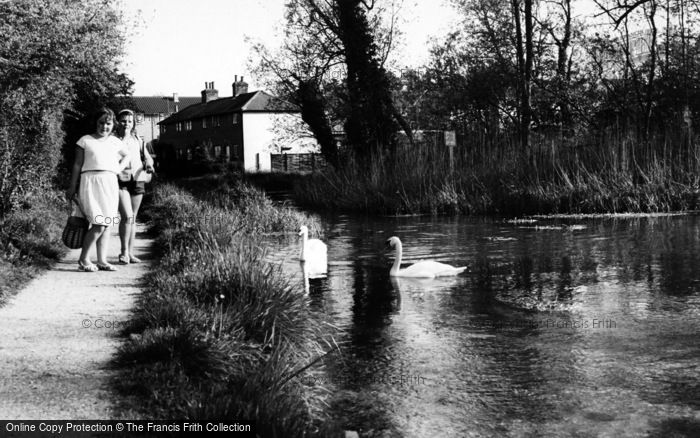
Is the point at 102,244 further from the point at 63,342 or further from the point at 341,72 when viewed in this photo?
the point at 341,72

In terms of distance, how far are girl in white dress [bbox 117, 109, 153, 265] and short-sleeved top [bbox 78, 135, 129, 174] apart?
44 centimetres

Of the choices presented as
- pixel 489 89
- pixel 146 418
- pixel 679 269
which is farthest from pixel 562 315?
pixel 489 89

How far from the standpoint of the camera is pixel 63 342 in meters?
5.77

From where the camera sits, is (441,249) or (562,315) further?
(441,249)

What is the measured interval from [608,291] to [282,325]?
4826 mm

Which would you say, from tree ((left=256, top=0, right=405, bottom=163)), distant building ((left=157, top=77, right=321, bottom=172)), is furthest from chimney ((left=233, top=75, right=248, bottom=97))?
tree ((left=256, top=0, right=405, bottom=163))

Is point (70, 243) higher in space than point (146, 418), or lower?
higher

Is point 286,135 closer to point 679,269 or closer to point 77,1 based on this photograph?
point 77,1

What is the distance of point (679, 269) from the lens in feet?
36.0

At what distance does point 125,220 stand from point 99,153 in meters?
1.16

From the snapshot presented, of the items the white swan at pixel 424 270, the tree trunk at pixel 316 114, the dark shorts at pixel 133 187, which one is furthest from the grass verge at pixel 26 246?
the tree trunk at pixel 316 114

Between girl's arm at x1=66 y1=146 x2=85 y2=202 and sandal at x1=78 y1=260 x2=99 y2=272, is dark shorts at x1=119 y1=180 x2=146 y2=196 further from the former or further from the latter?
sandal at x1=78 y1=260 x2=99 y2=272

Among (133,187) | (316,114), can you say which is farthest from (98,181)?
(316,114)

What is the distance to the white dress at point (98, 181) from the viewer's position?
9.05 metres
